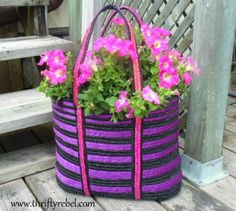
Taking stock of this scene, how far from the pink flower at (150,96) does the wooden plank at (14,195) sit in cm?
54

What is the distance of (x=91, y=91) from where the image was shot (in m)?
1.09

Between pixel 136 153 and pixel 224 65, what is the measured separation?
44 cm

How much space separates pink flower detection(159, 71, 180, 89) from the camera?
1116 millimetres

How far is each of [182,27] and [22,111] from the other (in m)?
0.78

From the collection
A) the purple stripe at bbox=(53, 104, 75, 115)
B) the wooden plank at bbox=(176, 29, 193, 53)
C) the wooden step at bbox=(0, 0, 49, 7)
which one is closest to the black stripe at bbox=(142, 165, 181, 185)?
the purple stripe at bbox=(53, 104, 75, 115)

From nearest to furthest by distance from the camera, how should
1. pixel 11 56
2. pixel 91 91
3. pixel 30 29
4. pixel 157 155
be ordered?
pixel 91 91
pixel 157 155
pixel 11 56
pixel 30 29

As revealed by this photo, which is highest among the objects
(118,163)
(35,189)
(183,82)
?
(183,82)

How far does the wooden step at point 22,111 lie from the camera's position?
1403mm

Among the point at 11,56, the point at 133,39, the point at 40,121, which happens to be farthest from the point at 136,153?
the point at 11,56

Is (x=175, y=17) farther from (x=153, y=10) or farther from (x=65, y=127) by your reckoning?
(x=65, y=127)

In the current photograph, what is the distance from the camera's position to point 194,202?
1.26m

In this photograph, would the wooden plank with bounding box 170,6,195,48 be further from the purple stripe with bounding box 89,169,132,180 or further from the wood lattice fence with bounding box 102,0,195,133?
the purple stripe with bounding box 89,169,132,180

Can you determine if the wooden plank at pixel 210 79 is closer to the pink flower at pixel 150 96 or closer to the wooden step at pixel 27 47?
the pink flower at pixel 150 96

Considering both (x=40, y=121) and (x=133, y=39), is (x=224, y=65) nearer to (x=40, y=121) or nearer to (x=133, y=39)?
(x=133, y=39)
